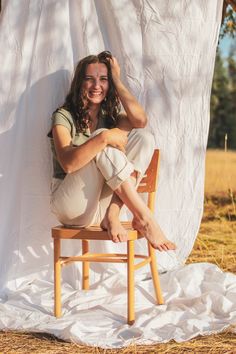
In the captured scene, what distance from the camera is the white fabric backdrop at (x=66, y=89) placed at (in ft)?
11.3

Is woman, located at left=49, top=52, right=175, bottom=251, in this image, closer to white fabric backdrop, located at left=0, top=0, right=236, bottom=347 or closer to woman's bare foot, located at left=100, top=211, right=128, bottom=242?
woman's bare foot, located at left=100, top=211, right=128, bottom=242

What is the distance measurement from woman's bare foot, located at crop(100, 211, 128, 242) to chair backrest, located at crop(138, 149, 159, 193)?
1.54ft

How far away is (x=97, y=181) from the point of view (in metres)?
2.88

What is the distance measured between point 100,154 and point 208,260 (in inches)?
75.7

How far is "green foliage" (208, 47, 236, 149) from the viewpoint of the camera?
23797mm

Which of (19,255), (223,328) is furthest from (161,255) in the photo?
(223,328)

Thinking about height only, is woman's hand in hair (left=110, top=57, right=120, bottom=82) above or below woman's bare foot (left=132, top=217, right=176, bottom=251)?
above

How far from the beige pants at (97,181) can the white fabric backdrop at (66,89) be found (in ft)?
1.46

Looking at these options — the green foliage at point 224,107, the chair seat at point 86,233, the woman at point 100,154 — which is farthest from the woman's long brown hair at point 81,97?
the green foliage at point 224,107

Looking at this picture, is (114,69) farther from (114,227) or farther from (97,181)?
(114,227)

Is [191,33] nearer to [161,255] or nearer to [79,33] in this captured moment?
[79,33]

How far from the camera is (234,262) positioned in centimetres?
437

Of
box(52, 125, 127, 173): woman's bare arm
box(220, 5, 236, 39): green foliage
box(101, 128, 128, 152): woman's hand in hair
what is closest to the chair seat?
box(52, 125, 127, 173): woman's bare arm

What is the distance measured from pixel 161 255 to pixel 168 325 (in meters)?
1.01
